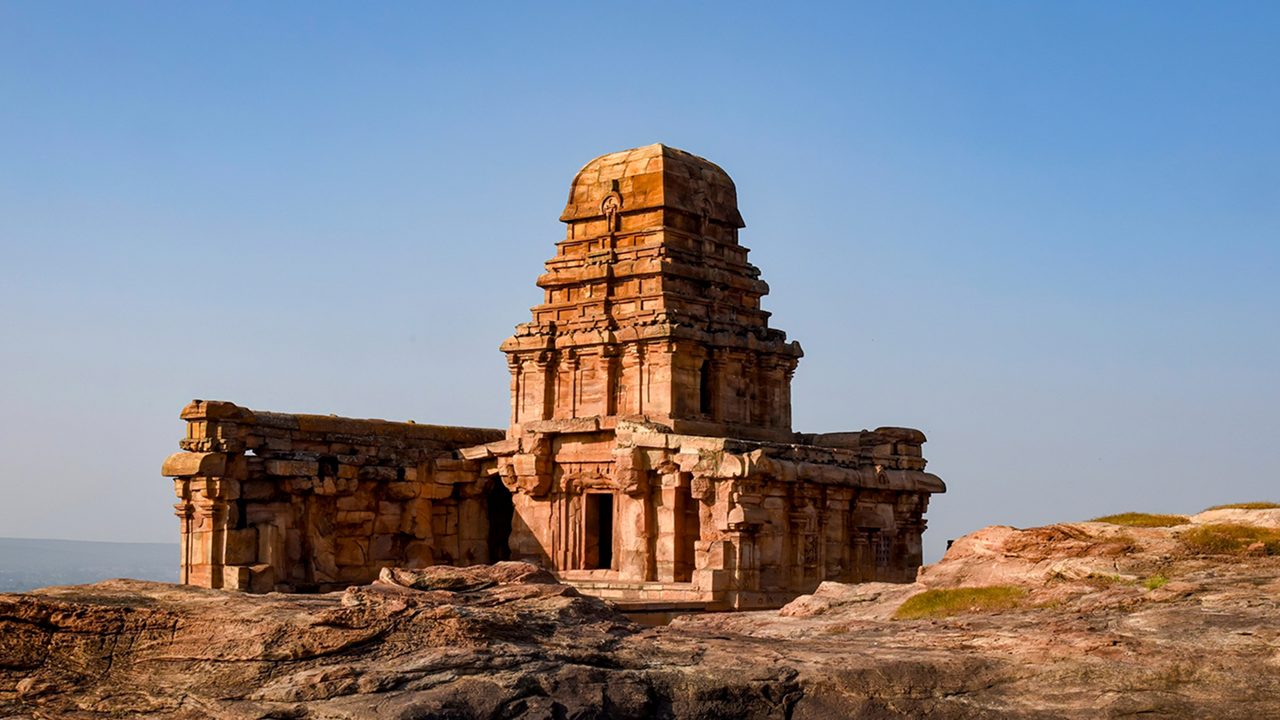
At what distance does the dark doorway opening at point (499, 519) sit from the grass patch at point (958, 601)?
1898 centimetres

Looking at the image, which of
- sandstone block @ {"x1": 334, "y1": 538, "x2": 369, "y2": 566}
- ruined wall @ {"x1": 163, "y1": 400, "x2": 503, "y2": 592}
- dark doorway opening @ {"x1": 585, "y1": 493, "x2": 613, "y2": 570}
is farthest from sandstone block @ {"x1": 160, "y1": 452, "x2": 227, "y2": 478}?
dark doorway opening @ {"x1": 585, "y1": 493, "x2": 613, "y2": 570}

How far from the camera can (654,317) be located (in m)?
36.1

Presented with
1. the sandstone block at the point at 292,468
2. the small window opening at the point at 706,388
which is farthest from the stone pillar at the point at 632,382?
the sandstone block at the point at 292,468

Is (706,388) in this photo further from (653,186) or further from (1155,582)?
(1155,582)

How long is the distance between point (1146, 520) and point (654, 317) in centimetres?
1767

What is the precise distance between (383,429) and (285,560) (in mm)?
4267

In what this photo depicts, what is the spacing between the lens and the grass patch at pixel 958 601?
58.8 ft

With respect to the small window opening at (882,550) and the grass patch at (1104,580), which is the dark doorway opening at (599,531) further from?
the grass patch at (1104,580)

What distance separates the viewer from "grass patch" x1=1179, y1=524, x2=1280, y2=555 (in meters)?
17.9

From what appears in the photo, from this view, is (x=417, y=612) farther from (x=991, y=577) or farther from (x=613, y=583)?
(x=613, y=583)

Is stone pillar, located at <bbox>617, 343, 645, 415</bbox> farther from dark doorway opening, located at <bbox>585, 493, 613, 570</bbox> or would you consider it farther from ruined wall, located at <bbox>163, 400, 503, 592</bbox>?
ruined wall, located at <bbox>163, 400, 503, 592</bbox>

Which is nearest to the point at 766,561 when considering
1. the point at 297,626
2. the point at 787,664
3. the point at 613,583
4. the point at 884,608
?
the point at 613,583

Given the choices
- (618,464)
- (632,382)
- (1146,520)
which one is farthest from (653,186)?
(1146,520)

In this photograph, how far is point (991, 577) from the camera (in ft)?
62.4
